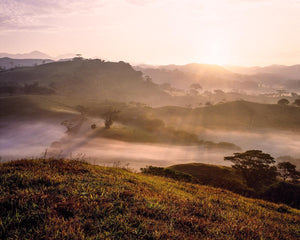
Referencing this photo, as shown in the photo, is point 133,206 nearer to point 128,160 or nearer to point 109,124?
point 128,160

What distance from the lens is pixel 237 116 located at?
139875 millimetres

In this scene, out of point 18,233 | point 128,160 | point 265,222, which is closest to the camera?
point 18,233

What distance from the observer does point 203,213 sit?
9.05m

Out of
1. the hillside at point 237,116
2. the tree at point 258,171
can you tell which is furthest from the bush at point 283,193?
the hillside at point 237,116

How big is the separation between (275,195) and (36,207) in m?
38.6

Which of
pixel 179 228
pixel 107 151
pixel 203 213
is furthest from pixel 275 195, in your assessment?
pixel 107 151

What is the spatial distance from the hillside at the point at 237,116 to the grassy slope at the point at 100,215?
120971 millimetres

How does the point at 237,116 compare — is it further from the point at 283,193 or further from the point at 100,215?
the point at 100,215

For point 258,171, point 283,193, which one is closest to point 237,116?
point 258,171

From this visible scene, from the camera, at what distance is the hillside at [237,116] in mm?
131550

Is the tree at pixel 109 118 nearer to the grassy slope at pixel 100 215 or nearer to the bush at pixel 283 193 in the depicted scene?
the bush at pixel 283 193

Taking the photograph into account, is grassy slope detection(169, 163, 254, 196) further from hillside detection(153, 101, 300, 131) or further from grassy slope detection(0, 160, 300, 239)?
hillside detection(153, 101, 300, 131)

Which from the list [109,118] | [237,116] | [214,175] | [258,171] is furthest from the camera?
[237,116]

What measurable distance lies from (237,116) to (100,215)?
144983mm
